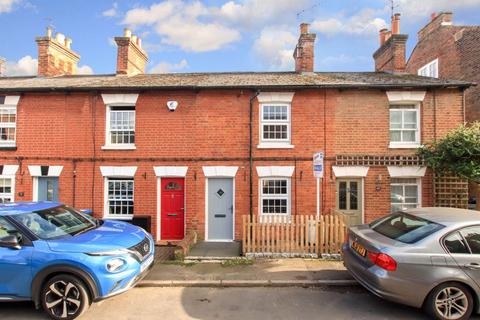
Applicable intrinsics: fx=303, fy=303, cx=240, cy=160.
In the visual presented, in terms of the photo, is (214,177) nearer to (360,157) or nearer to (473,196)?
(360,157)

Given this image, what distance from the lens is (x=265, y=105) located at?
10.4 m

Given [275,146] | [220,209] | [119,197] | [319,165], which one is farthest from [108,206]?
[319,165]

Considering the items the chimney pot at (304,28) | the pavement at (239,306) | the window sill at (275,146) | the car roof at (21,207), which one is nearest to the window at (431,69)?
the chimney pot at (304,28)

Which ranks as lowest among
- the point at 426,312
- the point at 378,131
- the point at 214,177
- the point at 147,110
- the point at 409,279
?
the point at 426,312

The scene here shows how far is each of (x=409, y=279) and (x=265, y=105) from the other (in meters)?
6.96

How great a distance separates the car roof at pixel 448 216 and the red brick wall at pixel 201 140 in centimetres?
409

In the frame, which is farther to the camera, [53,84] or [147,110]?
[53,84]

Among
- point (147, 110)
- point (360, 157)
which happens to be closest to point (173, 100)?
point (147, 110)

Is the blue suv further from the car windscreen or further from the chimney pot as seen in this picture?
the chimney pot

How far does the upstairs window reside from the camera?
35.3ft

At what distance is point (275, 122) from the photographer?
33.9 ft

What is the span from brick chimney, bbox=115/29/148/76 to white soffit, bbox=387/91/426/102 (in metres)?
9.91

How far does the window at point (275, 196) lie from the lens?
402 inches

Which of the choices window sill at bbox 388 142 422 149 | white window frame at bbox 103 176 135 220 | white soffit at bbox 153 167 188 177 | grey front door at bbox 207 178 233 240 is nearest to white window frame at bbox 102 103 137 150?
white window frame at bbox 103 176 135 220
